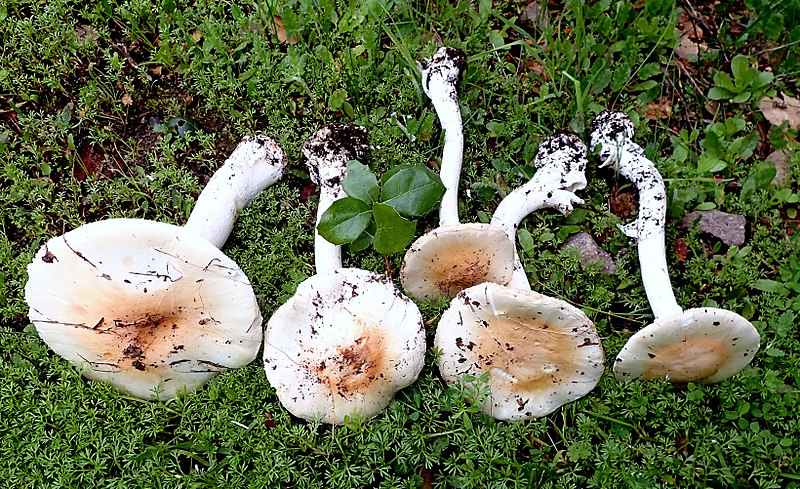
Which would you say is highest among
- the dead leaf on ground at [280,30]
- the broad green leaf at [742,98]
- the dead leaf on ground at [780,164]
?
the dead leaf on ground at [280,30]

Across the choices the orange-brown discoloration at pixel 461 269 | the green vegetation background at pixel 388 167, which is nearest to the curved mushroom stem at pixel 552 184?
the green vegetation background at pixel 388 167

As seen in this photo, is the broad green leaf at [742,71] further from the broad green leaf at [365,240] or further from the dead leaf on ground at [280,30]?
the dead leaf on ground at [280,30]

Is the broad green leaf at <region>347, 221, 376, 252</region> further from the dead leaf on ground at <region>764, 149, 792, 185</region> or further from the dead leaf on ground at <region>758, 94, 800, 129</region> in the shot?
the dead leaf on ground at <region>758, 94, 800, 129</region>

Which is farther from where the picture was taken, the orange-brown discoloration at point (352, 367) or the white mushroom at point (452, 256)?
the white mushroom at point (452, 256)

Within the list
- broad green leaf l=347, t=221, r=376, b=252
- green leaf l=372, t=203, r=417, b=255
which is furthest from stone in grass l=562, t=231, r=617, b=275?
broad green leaf l=347, t=221, r=376, b=252

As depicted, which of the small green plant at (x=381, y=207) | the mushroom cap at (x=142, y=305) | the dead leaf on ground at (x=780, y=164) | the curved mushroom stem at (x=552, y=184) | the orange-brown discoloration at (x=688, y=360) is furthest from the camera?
the dead leaf on ground at (x=780, y=164)

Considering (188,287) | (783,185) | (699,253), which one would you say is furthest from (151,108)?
(783,185)

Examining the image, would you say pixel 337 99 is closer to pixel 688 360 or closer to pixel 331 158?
pixel 331 158
